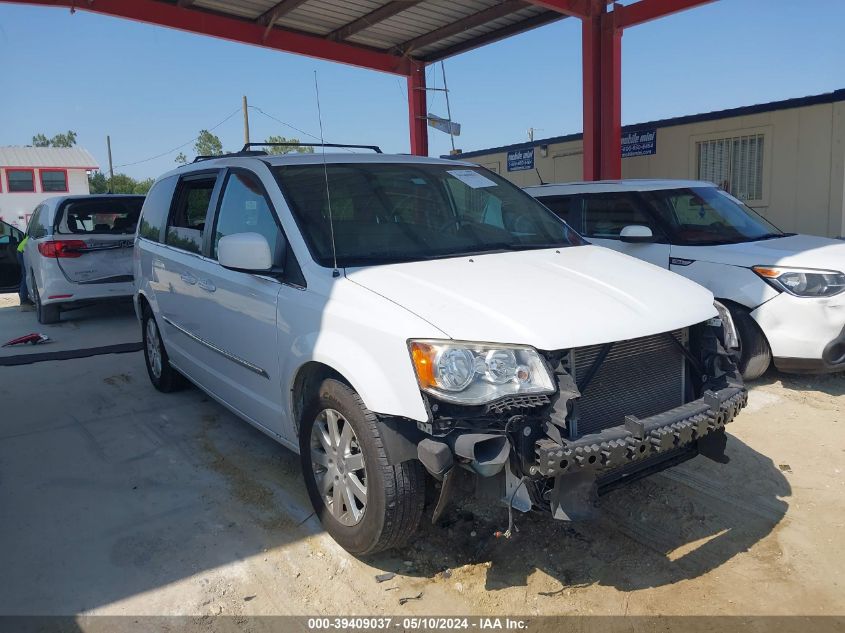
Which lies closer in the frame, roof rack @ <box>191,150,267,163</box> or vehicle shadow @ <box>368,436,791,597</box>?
A: vehicle shadow @ <box>368,436,791,597</box>

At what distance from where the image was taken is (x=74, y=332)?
9.03m

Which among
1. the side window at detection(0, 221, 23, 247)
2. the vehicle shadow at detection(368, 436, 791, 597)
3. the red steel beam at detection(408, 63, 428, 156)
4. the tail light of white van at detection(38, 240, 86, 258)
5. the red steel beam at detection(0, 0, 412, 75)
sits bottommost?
the vehicle shadow at detection(368, 436, 791, 597)

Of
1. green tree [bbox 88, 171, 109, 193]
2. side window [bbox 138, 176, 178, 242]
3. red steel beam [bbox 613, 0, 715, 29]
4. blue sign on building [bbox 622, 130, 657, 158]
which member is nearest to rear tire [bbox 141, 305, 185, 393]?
side window [bbox 138, 176, 178, 242]

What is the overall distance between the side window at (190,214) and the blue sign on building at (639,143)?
9.94 meters

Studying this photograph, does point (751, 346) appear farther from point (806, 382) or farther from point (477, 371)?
point (477, 371)

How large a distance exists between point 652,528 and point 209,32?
10.5m

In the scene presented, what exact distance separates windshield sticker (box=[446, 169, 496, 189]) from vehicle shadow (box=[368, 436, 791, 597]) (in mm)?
1970

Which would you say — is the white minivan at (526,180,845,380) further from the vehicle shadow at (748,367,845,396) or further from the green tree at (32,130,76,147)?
the green tree at (32,130,76,147)

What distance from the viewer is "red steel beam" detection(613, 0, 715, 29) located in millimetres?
9352

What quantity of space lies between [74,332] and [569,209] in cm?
654

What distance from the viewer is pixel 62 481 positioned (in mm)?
4176

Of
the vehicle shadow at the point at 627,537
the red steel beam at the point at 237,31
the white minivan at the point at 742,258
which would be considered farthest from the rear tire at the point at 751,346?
the red steel beam at the point at 237,31

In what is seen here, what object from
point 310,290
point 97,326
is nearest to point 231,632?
point 310,290

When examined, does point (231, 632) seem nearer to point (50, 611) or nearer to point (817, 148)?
point (50, 611)
